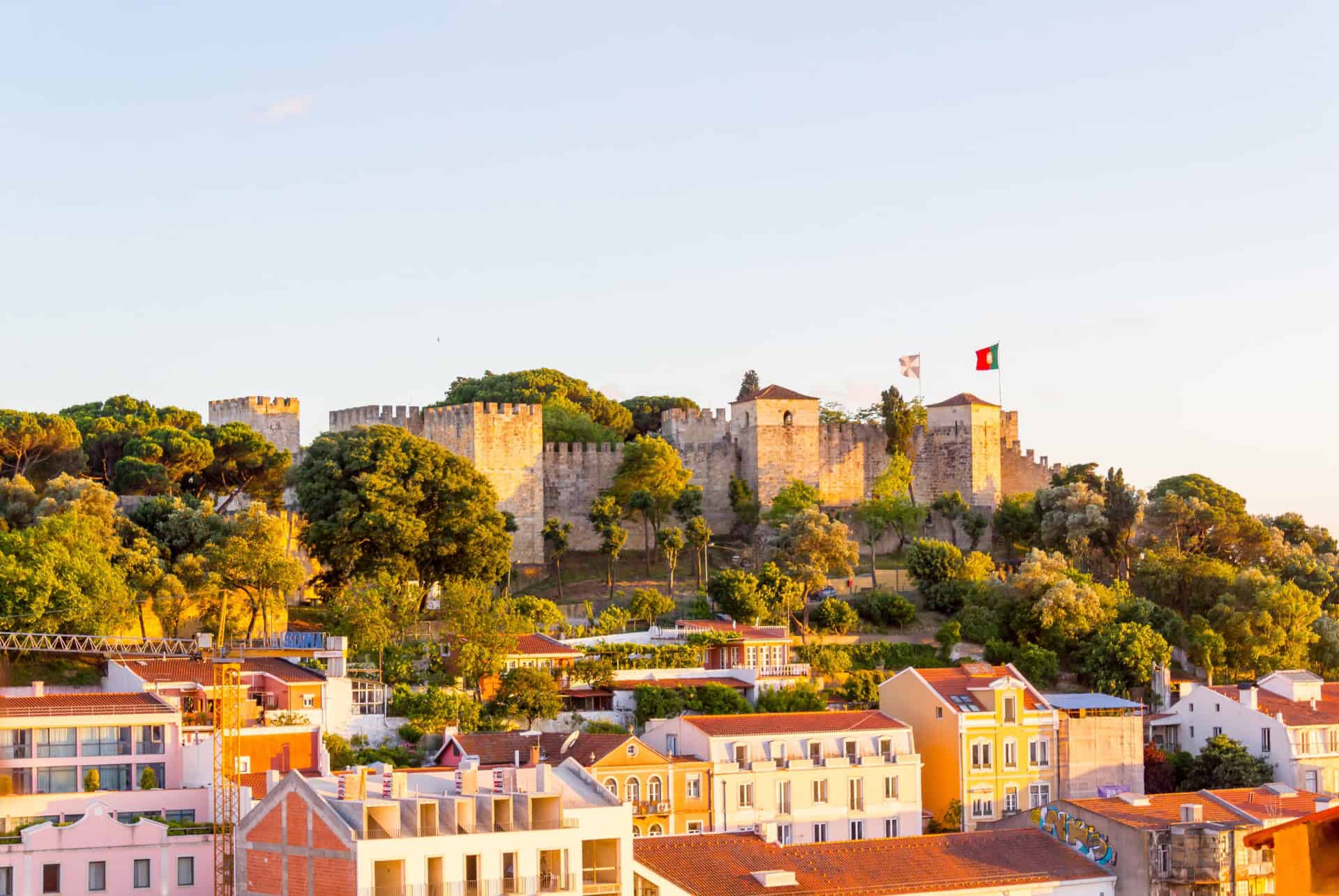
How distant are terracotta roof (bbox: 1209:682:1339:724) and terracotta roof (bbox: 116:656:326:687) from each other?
2035cm

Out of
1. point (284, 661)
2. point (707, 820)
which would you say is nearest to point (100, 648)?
point (284, 661)

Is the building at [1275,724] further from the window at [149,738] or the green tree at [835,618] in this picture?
the window at [149,738]

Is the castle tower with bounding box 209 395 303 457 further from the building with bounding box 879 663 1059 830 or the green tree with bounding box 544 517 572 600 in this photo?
the building with bounding box 879 663 1059 830

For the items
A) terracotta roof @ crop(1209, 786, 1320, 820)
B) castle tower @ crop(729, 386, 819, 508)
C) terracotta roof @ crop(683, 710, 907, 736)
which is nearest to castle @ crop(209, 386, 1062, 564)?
castle tower @ crop(729, 386, 819, 508)

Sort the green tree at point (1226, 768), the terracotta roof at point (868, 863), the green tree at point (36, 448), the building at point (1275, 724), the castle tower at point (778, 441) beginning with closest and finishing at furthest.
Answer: the terracotta roof at point (868, 863) < the green tree at point (1226, 768) < the building at point (1275, 724) < the green tree at point (36, 448) < the castle tower at point (778, 441)

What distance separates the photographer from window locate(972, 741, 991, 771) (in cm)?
3647

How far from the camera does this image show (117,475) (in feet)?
160

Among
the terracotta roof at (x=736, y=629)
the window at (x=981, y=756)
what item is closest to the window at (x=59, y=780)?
the terracotta roof at (x=736, y=629)

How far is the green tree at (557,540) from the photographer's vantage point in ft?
174

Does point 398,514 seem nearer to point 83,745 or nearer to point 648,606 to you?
point 648,606

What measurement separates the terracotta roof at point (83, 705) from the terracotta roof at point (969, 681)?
1551 centimetres

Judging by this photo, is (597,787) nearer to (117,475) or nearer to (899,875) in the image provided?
→ (899,875)

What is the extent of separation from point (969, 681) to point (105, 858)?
18604 millimetres

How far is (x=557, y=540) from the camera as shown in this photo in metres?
53.5
